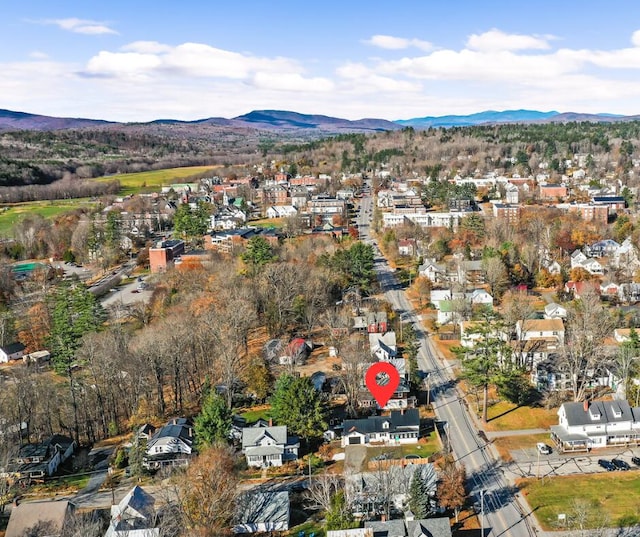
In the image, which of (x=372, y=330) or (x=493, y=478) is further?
(x=372, y=330)

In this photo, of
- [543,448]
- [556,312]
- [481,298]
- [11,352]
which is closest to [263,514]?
[543,448]

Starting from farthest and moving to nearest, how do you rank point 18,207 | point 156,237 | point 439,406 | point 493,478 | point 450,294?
point 18,207 → point 156,237 → point 450,294 → point 439,406 → point 493,478

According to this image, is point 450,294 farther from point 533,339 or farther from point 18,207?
point 18,207

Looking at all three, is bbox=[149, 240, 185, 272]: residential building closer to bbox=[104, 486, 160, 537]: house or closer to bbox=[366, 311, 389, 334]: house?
bbox=[366, 311, 389, 334]: house

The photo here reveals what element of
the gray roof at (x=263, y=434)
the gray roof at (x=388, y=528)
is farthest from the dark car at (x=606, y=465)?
the gray roof at (x=263, y=434)

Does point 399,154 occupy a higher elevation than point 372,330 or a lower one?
higher

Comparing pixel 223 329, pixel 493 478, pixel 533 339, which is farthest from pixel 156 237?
pixel 493 478
